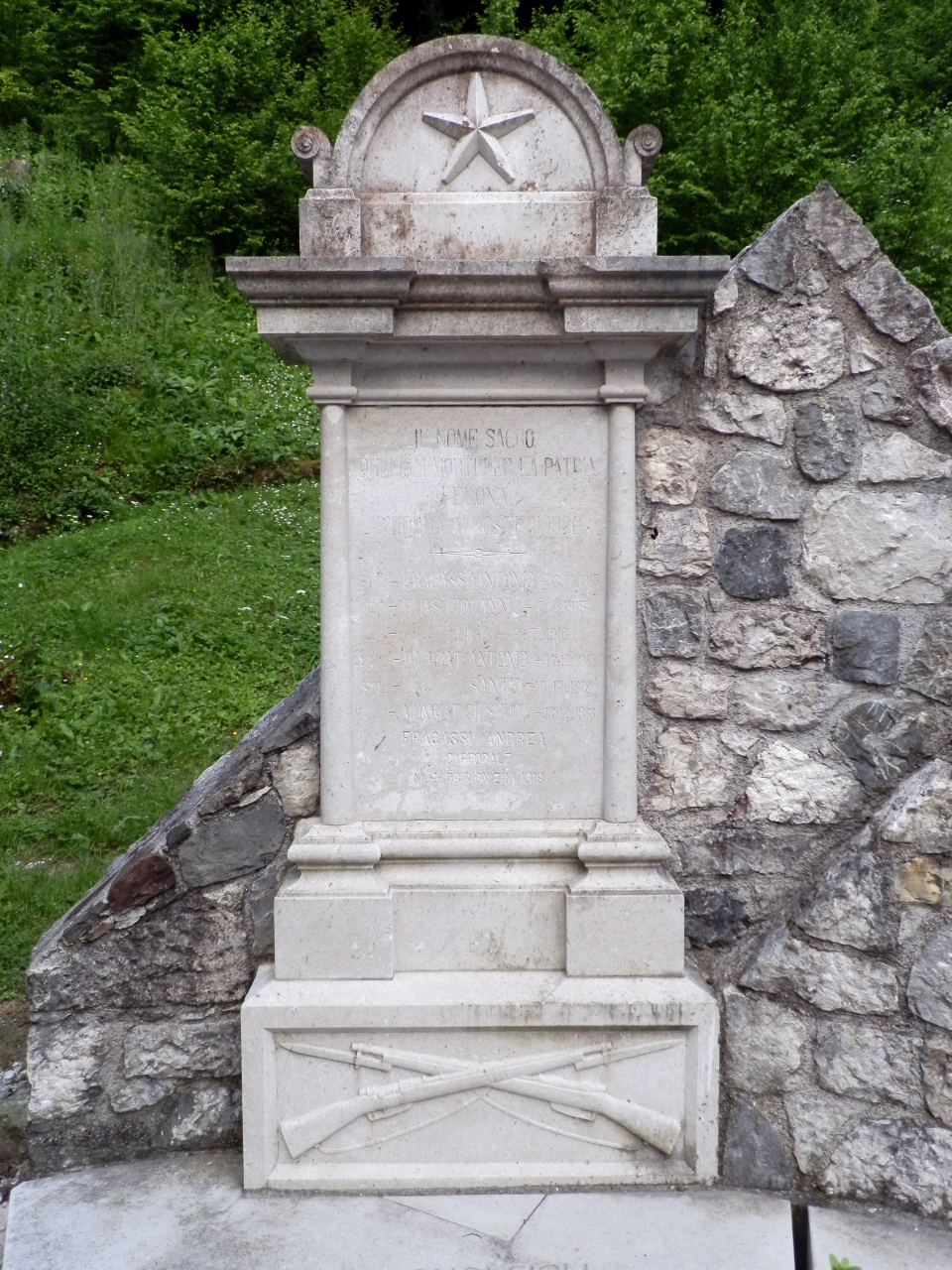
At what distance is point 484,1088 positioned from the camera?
8.97ft

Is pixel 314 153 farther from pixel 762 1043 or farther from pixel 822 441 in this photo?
pixel 762 1043

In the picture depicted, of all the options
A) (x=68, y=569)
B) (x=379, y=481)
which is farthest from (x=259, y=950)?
(x=68, y=569)

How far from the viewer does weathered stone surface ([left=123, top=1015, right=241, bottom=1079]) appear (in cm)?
298

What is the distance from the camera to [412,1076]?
2742 mm

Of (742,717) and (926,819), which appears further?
(742,717)

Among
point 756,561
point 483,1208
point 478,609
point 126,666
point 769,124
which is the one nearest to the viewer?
point 483,1208

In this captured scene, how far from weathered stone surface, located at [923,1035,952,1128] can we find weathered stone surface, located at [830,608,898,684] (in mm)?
945

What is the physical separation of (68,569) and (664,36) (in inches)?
299

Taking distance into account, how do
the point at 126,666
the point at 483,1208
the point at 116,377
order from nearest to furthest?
1. the point at 483,1208
2. the point at 126,666
3. the point at 116,377

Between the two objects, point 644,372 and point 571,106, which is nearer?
point 571,106

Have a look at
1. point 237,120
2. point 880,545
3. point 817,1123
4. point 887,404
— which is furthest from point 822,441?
point 237,120

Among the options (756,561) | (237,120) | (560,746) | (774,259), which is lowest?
(560,746)

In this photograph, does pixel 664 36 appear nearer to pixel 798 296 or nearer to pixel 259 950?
pixel 798 296

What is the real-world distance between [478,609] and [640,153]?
122 centimetres
